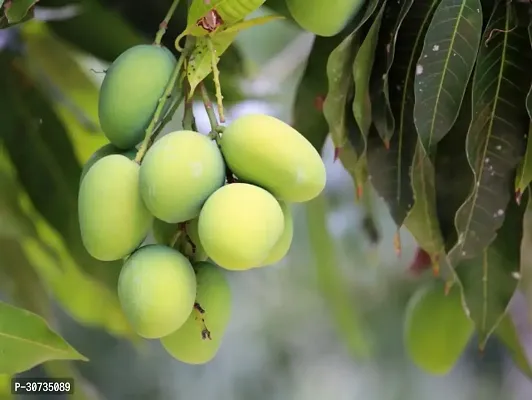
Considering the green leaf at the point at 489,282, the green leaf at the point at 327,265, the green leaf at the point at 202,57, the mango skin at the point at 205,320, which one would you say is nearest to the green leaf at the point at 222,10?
the green leaf at the point at 202,57

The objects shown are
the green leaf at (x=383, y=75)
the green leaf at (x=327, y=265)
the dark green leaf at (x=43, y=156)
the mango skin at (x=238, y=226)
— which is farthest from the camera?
the green leaf at (x=327, y=265)

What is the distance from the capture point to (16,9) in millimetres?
327

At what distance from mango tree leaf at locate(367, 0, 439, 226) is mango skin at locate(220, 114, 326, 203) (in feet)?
0.36

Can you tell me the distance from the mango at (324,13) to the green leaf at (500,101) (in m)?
0.07

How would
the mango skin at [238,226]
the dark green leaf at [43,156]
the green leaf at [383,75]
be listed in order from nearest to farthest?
the mango skin at [238,226] < the green leaf at [383,75] < the dark green leaf at [43,156]

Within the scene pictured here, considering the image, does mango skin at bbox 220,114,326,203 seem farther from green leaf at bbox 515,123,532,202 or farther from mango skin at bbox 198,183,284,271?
green leaf at bbox 515,123,532,202

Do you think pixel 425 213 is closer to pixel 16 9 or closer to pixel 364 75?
pixel 364 75

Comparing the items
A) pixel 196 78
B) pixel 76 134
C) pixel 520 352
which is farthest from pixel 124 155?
pixel 520 352

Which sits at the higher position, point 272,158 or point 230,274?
point 272,158

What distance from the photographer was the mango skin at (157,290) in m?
0.29

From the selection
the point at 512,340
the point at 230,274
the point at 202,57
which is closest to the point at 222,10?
the point at 202,57

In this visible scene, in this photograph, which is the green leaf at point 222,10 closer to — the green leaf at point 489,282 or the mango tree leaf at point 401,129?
the mango tree leaf at point 401,129

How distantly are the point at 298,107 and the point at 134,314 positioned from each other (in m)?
0.23

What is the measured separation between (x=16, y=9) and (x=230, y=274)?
54 centimetres
